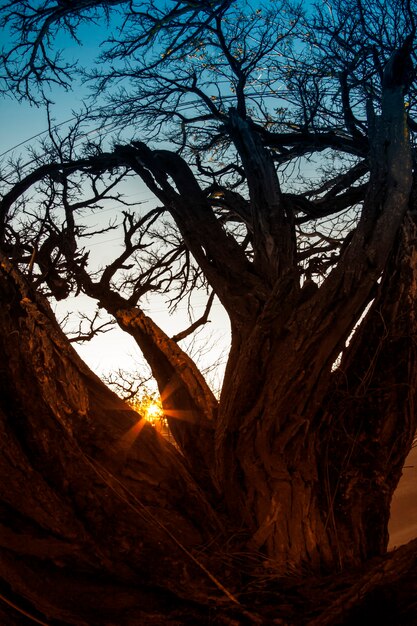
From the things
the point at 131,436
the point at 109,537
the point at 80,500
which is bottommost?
the point at 109,537

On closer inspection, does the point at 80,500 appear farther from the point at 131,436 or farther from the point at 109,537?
the point at 131,436

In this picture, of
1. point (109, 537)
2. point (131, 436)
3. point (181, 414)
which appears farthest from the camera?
point (181, 414)

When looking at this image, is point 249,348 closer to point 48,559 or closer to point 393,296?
point 393,296

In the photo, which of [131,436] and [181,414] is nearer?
[131,436]

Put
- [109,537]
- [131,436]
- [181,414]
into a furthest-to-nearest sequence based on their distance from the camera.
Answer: [181,414]
[131,436]
[109,537]

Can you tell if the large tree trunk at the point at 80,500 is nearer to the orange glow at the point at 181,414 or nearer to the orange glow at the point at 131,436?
the orange glow at the point at 131,436

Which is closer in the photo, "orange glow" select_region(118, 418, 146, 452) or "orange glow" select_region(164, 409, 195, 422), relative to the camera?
"orange glow" select_region(118, 418, 146, 452)

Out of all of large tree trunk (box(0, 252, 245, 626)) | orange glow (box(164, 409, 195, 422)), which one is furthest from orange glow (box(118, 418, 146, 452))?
orange glow (box(164, 409, 195, 422))

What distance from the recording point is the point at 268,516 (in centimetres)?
287

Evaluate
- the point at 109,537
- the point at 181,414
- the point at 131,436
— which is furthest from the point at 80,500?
the point at 181,414

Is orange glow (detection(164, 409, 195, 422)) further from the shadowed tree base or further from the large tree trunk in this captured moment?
the shadowed tree base

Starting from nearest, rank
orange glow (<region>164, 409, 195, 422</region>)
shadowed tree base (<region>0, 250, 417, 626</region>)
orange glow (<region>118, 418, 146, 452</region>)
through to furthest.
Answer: shadowed tree base (<region>0, 250, 417, 626</region>)
orange glow (<region>118, 418, 146, 452</region>)
orange glow (<region>164, 409, 195, 422</region>)

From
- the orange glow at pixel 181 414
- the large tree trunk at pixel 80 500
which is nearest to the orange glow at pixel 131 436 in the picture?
the large tree trunk at pixel 80 500

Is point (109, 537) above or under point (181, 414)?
under
